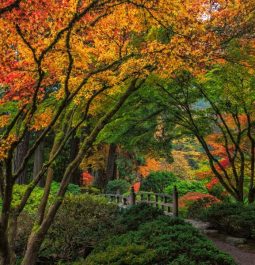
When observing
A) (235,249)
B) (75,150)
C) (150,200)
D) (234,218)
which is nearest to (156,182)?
(150,200)

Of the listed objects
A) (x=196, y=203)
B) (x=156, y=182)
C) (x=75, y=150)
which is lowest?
(x=196, y=203)

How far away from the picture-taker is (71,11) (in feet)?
19.4

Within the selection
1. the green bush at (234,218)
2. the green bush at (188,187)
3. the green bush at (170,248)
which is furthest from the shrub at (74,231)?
the green bush at (188,187)

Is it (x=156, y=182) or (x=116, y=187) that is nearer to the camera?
(x=156, y=182)

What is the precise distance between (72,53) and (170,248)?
4446 mm

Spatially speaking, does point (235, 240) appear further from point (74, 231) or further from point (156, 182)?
point (156, 182)

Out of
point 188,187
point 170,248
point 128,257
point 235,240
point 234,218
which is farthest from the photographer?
point 188,187

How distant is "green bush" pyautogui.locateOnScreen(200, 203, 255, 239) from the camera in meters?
11.4

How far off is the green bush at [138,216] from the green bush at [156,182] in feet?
35.9

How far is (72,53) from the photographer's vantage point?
7.12 metres

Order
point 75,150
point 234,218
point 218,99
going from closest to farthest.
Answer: point 234,218
point 218,99
point 75,150

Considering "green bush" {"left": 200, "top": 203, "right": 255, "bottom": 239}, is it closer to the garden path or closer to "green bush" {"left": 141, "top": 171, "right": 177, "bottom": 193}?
the garden path

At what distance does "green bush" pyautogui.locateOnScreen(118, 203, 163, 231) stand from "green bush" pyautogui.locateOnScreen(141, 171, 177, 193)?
10.9 metres

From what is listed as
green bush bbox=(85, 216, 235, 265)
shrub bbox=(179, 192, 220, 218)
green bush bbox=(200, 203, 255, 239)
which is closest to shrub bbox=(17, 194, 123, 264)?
green bush bbox=(85, 216, 235, 265)
